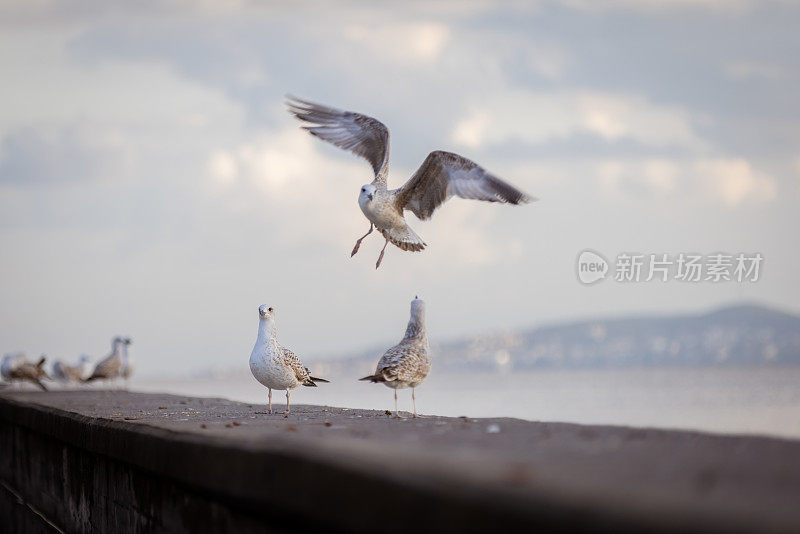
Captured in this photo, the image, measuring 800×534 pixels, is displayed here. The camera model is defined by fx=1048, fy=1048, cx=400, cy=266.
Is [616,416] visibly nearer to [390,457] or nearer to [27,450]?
[27,450]

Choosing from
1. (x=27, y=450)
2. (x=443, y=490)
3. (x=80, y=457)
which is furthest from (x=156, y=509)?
(x=27, y=450)

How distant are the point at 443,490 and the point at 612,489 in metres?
0.45

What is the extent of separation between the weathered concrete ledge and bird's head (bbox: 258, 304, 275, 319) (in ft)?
6.01

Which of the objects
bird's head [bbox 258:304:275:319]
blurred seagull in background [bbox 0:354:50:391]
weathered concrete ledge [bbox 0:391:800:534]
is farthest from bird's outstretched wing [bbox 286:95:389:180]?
blurred seagull in background [bbox 0:354:50:391]

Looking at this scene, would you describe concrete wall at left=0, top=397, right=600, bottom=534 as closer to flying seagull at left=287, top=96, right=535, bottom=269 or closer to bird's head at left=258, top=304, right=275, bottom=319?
bird's head at left=258, top=304, right=275, bottom=319

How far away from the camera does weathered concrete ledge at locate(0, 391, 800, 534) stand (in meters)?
2.49

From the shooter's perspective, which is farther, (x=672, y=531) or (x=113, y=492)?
(x=113, y=492)

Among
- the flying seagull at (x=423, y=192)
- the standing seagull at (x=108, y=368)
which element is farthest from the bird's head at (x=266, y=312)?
the standing seagull at (x=108, y=368)

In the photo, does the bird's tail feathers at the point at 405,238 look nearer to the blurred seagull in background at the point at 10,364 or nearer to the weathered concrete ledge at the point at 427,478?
the weathered concrete ledge at the point at 427,478

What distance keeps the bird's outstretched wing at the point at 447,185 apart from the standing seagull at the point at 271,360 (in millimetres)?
1986

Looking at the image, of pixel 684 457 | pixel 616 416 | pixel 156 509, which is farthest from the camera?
pixel 616 416

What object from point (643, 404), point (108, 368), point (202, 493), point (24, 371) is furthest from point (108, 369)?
point (643, 404)

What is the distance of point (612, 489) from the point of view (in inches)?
103

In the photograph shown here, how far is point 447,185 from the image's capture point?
1012cm
